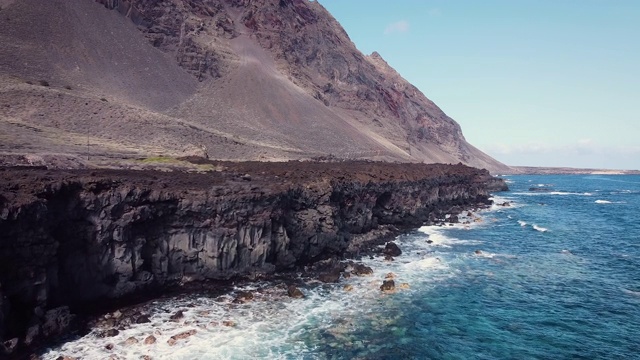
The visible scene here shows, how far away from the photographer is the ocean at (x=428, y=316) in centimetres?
2234

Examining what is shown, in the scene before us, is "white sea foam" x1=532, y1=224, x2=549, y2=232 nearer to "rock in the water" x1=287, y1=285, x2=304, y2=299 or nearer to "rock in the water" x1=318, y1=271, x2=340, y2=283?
"rock in the water" x1=318, y1=271, x2=340, y2=283

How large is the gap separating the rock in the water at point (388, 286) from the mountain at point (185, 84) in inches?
1393

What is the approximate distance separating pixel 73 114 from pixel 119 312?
51255 millimetres

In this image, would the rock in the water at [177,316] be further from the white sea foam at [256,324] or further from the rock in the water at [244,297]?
the rock in the water at [244,297]

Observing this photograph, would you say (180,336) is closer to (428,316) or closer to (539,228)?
(428,316)

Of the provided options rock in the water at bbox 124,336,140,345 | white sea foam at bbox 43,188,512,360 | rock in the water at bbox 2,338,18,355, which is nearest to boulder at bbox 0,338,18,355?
rock in the water at bbox 2,338,18,355

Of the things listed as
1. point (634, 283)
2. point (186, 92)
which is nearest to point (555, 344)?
point (634, 283)

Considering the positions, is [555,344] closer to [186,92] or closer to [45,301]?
[45,301]

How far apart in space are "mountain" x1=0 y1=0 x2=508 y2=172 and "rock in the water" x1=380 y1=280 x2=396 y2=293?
35.4 m

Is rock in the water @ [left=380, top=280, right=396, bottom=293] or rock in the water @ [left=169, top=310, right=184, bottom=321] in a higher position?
rock in the water @ [left=380, top=280, right=396, bottom=293]

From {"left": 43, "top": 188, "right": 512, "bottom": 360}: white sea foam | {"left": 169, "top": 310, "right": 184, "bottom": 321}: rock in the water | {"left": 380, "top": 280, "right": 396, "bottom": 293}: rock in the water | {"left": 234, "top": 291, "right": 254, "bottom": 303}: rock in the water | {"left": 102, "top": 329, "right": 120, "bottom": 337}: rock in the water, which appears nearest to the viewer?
{"left": 43, "top": 188, "right": 512, "bottom": 360}: white sea foam

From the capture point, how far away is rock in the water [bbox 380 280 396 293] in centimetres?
3100

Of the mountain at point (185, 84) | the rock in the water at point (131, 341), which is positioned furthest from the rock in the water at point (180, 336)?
the mountain at point (185, 84)

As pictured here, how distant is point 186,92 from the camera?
338 feet
